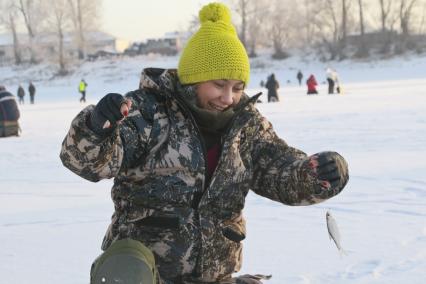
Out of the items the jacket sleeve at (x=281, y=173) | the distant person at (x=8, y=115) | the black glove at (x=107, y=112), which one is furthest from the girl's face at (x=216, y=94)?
the distant person at (x=8, y=115)

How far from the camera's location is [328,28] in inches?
2292

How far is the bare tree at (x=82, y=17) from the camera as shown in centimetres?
6006

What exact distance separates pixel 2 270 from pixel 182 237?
6.42 ft

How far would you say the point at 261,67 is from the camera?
161 feet

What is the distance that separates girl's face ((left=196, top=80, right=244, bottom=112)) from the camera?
2367mm

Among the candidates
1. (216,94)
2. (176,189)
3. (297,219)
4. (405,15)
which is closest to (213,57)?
(216,94)

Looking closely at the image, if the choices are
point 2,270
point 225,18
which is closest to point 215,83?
point 225,18

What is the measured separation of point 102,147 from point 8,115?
1184 centimetres

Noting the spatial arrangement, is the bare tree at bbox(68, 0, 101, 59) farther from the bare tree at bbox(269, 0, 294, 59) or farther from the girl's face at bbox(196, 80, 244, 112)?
the girl's face at bbox(196, 80, 244, 112)

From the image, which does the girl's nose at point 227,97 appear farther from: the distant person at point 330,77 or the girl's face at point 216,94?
the distant person at point 330,77

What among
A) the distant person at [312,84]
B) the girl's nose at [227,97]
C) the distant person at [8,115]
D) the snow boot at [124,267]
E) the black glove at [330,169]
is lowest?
the distant person at [312,84]

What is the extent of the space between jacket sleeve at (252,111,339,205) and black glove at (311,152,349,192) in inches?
2.1

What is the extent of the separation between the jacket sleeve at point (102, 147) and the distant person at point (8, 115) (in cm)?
1150

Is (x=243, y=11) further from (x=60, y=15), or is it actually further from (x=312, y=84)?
(x=312, y=84)
